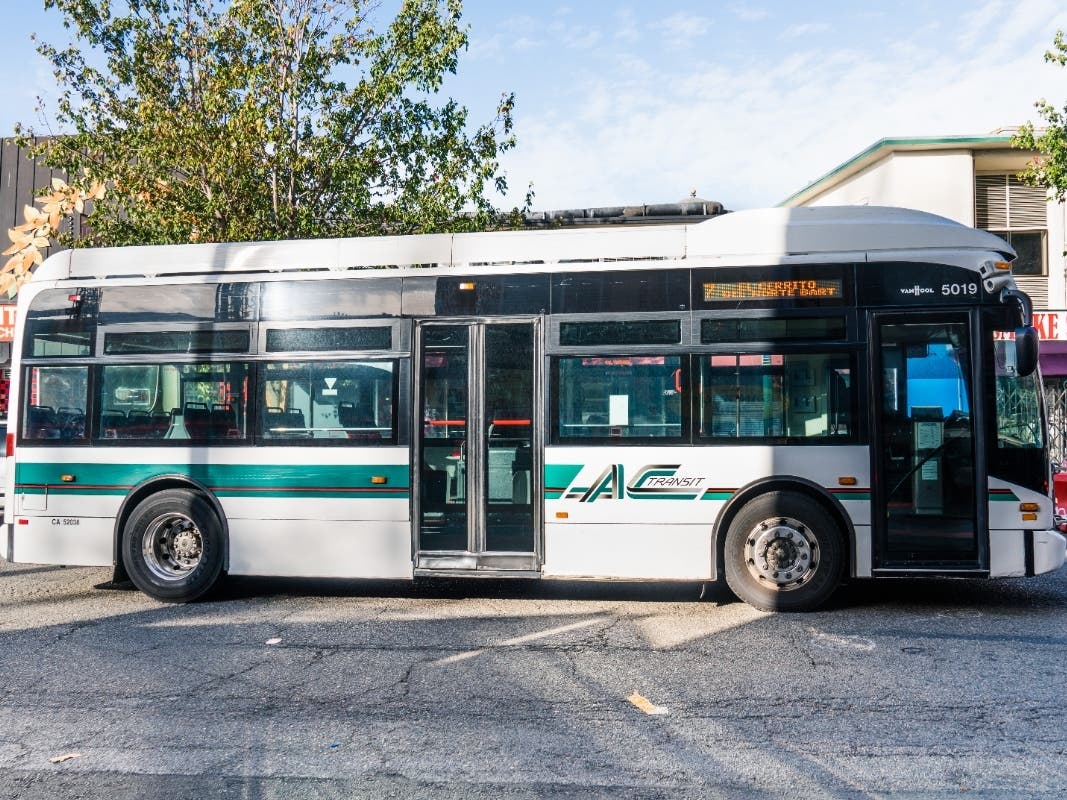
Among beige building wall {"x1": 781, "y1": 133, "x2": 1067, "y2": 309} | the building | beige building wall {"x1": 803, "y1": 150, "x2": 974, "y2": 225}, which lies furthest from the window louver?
beige building wall {"x1": 803, "y1": 150, "x2": 974, "y2": 225}

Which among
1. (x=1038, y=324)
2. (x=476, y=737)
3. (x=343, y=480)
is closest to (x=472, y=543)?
(x=343, y=480)

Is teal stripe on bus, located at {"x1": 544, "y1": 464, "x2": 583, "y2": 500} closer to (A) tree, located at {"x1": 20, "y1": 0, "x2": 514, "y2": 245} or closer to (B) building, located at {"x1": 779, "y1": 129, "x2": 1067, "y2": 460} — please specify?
(A) tree, located at {"x1": 20, "y1": 0, "x2": 514, "y2": 245}

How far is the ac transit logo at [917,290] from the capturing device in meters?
7.70

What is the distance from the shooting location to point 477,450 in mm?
8242

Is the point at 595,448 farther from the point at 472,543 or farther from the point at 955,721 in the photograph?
the point at 955,721

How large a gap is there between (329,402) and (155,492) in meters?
1.86

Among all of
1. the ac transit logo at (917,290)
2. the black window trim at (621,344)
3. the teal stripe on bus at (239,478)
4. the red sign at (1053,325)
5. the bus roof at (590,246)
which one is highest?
the red sign at (1053,325)

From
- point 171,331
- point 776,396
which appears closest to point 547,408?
point 776,396

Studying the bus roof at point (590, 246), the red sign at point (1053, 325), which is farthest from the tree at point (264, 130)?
the red sign at point (1053, 325)

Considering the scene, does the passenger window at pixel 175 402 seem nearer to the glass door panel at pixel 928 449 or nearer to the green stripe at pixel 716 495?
the green stripe at pixel 716 495

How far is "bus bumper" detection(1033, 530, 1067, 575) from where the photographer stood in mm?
7410

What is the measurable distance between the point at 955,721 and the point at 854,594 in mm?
3564

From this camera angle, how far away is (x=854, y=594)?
8.57 m

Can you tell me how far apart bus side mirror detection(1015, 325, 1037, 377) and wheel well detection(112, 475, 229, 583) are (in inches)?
269
